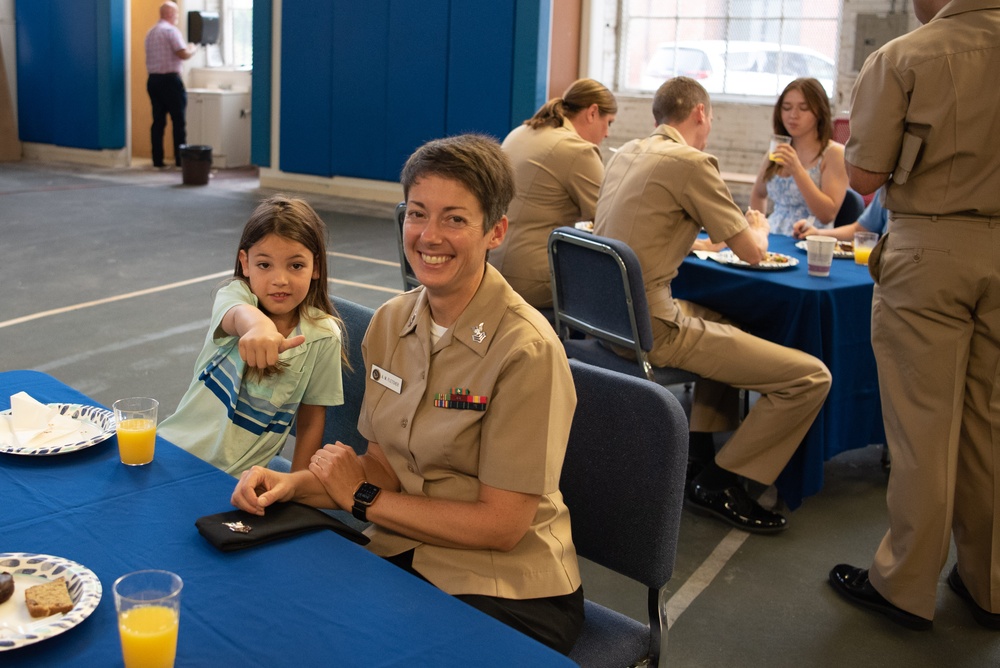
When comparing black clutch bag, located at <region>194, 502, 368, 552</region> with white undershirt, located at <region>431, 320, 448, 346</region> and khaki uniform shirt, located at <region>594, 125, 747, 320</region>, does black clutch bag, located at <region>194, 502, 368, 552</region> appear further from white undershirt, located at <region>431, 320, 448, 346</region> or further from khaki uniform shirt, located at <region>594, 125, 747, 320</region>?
khaki uniform shirt, located at <region>594, 125, 747, 320</region>

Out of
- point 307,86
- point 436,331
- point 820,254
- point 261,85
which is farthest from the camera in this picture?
point 261,85

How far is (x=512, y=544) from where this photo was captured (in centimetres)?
158

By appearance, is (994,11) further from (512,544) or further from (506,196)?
(512,544)

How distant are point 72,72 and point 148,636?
1257cm

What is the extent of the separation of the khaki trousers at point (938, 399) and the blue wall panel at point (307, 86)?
8196mm

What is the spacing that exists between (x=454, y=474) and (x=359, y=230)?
6.90 m

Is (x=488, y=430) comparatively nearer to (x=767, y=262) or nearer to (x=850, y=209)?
(x=767, y=262)

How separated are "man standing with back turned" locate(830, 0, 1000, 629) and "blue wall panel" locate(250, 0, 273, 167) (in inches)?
358

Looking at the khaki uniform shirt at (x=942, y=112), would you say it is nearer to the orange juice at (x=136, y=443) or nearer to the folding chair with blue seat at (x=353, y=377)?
the folding chair with blue seat at (x=353, y=377)

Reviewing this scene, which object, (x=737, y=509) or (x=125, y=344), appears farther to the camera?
(x=125, y=344)

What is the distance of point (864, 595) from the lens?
271 centimetres

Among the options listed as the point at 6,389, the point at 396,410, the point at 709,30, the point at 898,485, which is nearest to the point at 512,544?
the point at 396,410

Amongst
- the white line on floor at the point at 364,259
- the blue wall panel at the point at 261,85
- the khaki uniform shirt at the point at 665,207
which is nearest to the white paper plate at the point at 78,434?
the khaki uniform shirt at the point at 665,207

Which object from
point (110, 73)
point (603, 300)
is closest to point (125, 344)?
point (603, 300)
